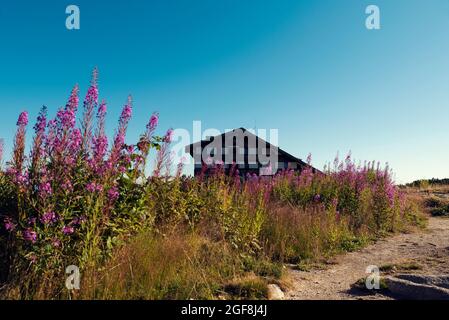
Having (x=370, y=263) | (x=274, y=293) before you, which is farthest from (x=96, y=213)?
(x=370, y=263)

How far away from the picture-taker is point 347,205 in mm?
10430

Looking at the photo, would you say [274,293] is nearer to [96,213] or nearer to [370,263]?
[96,213]

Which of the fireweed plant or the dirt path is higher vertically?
the fireweed plant

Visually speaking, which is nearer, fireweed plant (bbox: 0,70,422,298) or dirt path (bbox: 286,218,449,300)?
fireweed plant (bbox: 0,70,422,298)

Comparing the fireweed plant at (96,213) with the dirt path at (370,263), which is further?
the dirt path at (370,263)

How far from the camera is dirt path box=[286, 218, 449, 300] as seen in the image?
5.10m

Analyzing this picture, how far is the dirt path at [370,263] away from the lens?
5098 mm

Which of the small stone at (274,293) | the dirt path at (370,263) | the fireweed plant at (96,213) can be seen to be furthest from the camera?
the dirt path at (370,263)

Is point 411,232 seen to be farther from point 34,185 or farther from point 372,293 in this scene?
point 34,185

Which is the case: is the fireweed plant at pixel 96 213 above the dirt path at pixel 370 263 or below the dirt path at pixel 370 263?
above

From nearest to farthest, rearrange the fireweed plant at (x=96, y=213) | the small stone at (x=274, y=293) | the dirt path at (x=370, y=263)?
the fireweed plant at (x=96, y=213)
the small stone at (x=274, y=293)
the dirt path at (x=370, y=263)
